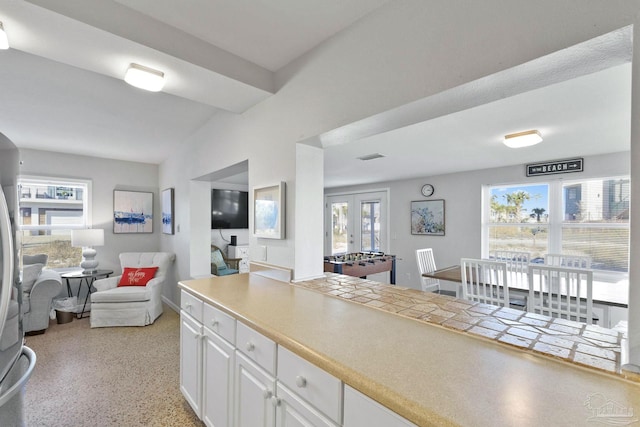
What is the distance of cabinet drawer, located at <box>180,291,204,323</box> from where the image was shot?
177 centimetres

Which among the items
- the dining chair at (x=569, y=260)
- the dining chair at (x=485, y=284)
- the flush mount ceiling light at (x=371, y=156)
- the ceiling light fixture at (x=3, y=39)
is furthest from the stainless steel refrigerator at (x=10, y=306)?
the dining chair at (x=569, y=260)

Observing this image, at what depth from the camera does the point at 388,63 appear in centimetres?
135

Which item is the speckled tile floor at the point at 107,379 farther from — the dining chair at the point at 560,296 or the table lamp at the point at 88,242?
the dining chair at the point at 560,296

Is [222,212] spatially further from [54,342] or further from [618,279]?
[618,279]

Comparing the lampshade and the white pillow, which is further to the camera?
the lampshade

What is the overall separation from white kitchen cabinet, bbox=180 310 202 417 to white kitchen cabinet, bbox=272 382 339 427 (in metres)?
0.82

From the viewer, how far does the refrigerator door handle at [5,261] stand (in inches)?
37.3

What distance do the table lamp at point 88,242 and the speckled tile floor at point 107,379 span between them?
2.61ft

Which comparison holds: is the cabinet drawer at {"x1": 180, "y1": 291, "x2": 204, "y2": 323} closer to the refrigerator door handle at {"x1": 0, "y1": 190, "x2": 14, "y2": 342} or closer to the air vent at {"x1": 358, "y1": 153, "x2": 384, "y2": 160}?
the refrigerator door handle at {"x1": 0, "y1": 190, "x2": 14, "y2": 342}

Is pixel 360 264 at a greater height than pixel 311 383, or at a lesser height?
lesser

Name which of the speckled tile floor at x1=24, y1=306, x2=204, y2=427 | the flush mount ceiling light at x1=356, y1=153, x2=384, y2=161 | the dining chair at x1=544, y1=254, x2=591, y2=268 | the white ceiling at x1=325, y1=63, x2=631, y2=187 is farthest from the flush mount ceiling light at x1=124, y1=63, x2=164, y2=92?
the dining chair at x1=544, y1=254, x2=591, y2=268

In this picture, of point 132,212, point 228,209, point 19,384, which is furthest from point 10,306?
point 228,209

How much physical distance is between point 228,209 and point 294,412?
4.99 metres

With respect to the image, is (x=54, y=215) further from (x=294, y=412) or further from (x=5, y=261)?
(x=294, y=412)
